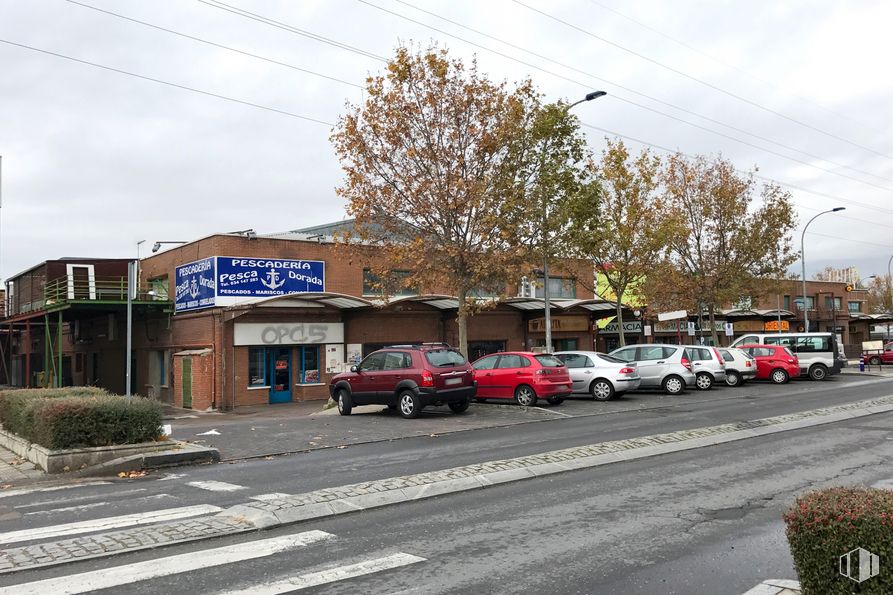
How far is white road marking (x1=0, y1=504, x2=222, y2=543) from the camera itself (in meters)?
6.82

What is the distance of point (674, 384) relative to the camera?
23984mm

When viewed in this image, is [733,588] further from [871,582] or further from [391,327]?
[391,327]

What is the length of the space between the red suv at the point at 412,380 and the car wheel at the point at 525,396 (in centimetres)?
185

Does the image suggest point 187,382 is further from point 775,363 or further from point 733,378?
point 775,363

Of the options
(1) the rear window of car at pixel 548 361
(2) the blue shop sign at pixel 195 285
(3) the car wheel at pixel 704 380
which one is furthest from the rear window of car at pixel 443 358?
(3) the car wheel at pixel 704 380

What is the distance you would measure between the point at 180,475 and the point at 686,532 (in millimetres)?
7254

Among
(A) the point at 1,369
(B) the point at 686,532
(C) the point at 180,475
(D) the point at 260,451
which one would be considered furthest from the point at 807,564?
(A) the point at 1,369

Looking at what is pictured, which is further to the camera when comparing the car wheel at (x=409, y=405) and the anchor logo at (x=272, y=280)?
the anchor logo at (x=272, y=280)

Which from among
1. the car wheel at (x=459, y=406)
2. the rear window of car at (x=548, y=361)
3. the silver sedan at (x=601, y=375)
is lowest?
the car wheel at (x=459, y=406)

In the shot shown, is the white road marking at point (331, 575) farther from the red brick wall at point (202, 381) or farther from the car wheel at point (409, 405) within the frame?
the red brick wall at point (202, 381)

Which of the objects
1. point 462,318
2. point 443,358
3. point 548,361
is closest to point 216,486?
point 443,358

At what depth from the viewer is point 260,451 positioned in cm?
1247

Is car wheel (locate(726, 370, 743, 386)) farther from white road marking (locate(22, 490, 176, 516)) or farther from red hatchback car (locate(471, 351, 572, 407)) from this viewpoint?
white road marking (locate(22, 490, 176, 516))

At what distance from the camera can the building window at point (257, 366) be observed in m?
25.6
